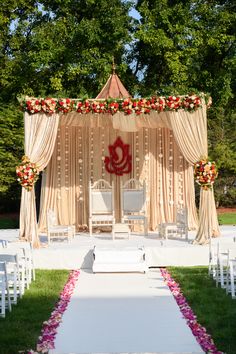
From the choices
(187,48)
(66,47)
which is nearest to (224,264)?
(187,48)

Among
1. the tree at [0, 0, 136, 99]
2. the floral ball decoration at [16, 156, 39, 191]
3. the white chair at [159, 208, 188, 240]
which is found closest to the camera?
the floral ball decoration at [16, 156, 39, 191]

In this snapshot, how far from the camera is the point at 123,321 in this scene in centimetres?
638

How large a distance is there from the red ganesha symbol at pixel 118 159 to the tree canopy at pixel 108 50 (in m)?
4.22

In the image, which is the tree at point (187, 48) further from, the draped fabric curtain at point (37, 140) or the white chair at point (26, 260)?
the white chair at point (26, 260)

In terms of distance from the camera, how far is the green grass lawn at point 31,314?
5.48 m

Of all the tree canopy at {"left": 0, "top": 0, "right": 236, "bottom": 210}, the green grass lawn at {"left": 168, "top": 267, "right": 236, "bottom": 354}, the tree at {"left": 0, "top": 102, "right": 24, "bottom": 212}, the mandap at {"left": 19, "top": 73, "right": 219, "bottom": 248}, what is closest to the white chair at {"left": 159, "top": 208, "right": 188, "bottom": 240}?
the mandap at {"left": 19, "top": 73, "right": 219, "bottom": 248}

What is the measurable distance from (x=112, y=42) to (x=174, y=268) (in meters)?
10.3

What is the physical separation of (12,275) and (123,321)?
2421mm

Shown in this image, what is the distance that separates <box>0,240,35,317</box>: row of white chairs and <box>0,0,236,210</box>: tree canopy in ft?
31.2

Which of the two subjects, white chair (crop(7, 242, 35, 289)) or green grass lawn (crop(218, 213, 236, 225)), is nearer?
white chair (crop(7, 242, 35, 289))

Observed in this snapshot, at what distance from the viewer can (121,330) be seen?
19.6 feet

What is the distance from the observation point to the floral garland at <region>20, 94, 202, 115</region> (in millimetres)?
11094

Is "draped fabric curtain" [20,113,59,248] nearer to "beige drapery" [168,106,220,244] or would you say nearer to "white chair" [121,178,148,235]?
"beige drapery" [168,106,220,244]

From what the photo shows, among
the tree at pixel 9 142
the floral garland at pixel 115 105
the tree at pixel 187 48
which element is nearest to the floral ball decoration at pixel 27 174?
the floral garland at pixel 115 105
